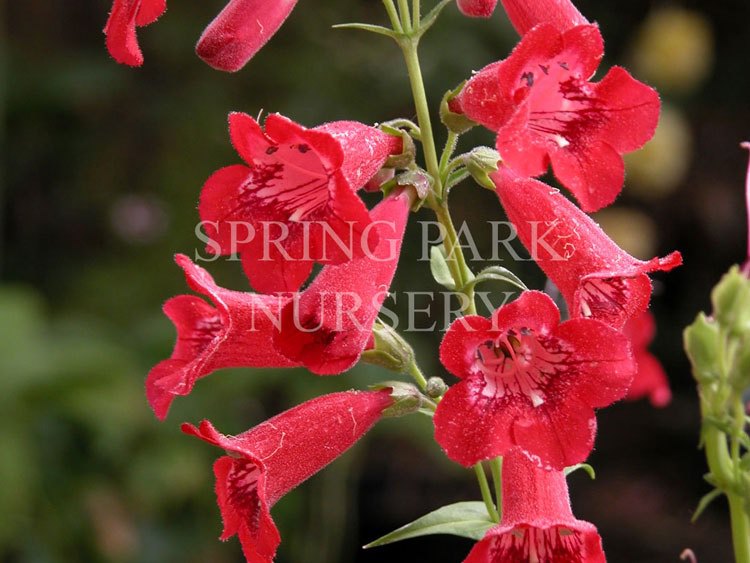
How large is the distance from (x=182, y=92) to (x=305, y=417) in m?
2.58

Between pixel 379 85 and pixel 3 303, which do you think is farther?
pixel 379 85

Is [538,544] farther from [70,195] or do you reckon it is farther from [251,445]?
[70,195]

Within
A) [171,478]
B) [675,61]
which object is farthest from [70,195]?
[675,61]

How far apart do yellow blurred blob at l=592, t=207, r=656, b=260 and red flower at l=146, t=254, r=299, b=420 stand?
7.18 ft

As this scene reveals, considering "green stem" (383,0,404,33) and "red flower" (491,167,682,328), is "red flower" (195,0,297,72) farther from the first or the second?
"red flower" (491,167,682,328)

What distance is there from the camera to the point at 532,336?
100 centimetres

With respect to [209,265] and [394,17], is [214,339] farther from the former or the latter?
[209,265]

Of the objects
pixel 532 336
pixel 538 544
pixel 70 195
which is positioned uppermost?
pixel 532 336

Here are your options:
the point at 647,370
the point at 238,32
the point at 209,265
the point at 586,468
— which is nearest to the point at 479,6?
the point at 238,32

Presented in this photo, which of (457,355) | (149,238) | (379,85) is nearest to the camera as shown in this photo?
(457,355)

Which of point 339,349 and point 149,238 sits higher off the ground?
point 339,349

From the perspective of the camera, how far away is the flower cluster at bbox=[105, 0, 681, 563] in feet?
3.01

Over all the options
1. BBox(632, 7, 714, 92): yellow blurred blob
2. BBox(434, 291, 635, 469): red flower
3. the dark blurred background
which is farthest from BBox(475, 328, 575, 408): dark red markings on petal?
BBox(632, 7, 714, 92): yellow blurred blob

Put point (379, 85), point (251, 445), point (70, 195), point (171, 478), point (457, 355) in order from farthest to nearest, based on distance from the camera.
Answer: point (70, 195) → point (379, 85) → point (171, 478) → point (251, 445) → point (457, 355)
